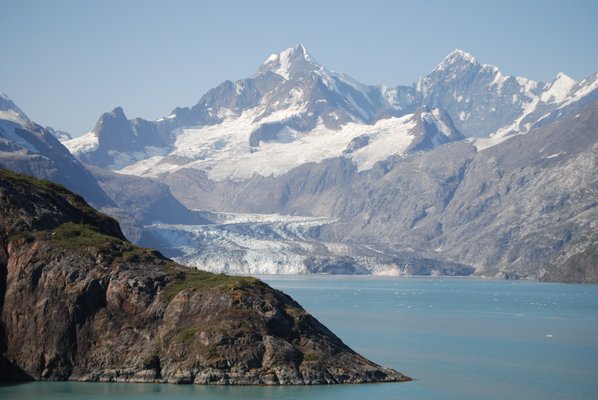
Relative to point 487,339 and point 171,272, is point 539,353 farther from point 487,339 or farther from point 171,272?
point 171,272

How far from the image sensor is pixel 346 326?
193 m

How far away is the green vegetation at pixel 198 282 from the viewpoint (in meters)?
120

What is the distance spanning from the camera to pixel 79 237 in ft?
408

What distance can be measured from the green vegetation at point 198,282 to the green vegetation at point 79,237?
7189 millimetres

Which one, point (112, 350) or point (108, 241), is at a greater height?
point (108, 241)

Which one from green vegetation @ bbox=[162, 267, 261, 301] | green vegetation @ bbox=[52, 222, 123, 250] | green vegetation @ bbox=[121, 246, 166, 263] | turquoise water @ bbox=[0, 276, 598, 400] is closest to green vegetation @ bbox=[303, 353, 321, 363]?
turquoise water @ bbox=[0, 276, 598, 400]

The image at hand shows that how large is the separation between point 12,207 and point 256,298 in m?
27.0

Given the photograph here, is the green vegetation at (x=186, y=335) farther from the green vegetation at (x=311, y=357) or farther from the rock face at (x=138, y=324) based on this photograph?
the green vegetation at (x=311, y=357)

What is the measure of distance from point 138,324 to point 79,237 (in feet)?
41.6

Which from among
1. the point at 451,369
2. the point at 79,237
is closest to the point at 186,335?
the point at 79,237

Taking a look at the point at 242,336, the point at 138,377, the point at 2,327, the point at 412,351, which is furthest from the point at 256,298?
the point at 412,351

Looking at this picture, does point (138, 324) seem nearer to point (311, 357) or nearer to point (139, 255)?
point (139, 255)

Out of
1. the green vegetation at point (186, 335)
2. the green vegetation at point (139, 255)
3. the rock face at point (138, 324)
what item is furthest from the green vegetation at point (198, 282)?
the green vegetation at point (186, 335)

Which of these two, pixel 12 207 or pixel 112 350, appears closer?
pixel 112 350
